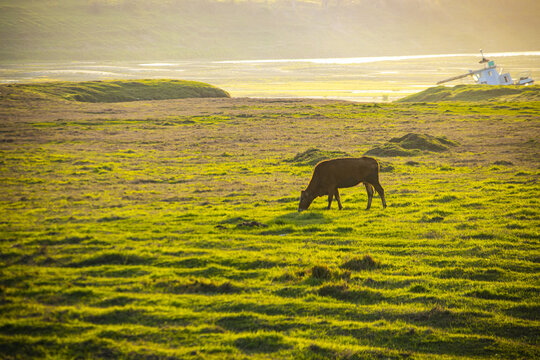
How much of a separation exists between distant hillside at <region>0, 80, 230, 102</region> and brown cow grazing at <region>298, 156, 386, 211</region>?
74566 millimetres

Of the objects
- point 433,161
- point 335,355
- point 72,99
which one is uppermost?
point 72,99

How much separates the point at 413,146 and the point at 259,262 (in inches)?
1218

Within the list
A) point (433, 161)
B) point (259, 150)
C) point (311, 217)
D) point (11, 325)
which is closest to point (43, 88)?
point (259, 150)

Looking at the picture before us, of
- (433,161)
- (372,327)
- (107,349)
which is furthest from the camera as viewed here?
(433,161)

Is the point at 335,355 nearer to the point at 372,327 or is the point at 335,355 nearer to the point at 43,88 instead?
the point at 372,327

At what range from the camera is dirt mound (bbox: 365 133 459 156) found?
39344mm

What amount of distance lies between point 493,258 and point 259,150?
28875mm

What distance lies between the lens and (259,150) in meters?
41.9

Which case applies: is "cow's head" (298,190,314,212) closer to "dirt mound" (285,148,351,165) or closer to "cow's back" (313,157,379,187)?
"cow's back" (313,157,379,187)

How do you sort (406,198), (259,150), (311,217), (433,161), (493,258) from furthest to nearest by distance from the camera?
(259,150) < (433,161) < (406,198) < (311,217) < (493,258)

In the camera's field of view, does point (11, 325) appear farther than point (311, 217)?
No

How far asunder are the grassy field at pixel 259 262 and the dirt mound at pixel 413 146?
5.17 m

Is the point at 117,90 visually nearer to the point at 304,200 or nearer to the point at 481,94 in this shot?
the point at 481,94

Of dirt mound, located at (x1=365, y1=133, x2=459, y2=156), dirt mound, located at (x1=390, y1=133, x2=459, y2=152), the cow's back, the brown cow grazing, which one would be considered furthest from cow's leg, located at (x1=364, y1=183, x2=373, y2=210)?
dirt mound, located at (x1=390, y1=133, x2=459, y2=152)
